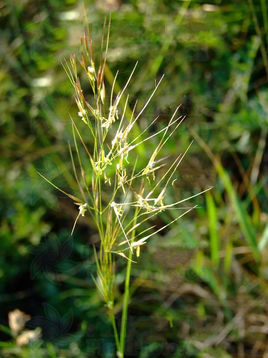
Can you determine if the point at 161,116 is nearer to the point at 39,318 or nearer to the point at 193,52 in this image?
the point at 193,52

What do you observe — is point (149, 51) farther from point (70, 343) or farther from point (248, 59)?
point (70, 343)

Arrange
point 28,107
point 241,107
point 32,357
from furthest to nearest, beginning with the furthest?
point 28,107 < point 241,107 < point 32,357

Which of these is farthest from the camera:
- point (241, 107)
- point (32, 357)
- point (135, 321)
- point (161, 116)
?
point (241, 107)

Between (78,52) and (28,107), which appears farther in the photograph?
(28,107)

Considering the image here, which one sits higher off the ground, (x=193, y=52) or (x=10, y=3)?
(x=10, y=3)

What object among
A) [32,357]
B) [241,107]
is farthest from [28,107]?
[32,357]

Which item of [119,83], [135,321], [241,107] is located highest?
[119,83]

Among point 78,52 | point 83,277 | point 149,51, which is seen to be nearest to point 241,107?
point 149,51
